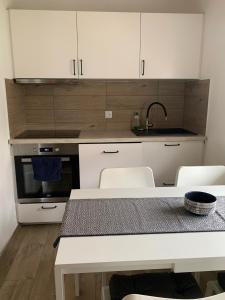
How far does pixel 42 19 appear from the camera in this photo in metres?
2.42

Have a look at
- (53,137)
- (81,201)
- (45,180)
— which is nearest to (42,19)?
(53,137)

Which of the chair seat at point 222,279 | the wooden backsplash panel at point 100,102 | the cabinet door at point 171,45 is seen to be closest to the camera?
the chair seat at point 222,279

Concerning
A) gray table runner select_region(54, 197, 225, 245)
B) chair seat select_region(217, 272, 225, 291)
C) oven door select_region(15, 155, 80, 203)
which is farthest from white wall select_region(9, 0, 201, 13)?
chair seat select_region(217, 272, 225, 291)

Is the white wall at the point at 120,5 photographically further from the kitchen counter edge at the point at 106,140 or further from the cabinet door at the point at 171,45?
the kitchen counter edge at the point at 106,140

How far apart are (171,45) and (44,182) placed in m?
1.88

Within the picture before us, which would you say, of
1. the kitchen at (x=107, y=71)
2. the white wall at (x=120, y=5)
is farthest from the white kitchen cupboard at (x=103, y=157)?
the white wall at (x=120, y=5)

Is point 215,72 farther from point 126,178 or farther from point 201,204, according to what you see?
point 201,204

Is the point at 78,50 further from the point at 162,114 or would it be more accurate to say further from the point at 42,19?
the point at 162,114

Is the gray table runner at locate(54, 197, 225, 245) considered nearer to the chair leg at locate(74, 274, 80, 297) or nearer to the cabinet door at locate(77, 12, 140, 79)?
the chair leg at locate(74, 274, 80, 297)

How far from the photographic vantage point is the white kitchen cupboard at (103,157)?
99.9 inches

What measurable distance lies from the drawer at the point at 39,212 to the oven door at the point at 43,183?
5cm

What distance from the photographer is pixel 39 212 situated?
263 cm

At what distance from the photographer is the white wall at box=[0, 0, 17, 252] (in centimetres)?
225

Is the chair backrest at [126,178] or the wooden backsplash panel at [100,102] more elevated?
the wooden backsplash panel at [100,102]
